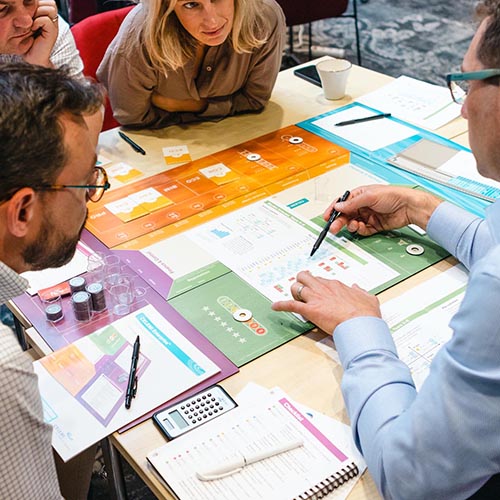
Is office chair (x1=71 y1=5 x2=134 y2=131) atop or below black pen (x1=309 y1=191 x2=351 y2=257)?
atop

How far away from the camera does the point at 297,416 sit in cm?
126

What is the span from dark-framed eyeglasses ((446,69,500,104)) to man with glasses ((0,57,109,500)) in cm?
67

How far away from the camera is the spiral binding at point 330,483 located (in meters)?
1.12

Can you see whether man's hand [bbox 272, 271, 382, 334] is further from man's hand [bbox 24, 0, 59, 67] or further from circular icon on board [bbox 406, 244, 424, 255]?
man's hand [bbox 24, 0, 59, 67]

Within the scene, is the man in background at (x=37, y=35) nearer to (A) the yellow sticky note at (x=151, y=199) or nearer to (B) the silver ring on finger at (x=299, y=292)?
(A) the yellow sticky note at (x=151, y=199)

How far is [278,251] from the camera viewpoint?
1664 millimetres

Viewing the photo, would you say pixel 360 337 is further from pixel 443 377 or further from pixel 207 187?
pixel 207 187

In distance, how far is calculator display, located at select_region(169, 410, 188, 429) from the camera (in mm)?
1245

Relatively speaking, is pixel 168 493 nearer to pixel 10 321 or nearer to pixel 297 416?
pixel 297 416

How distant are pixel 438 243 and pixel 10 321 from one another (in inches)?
67.5

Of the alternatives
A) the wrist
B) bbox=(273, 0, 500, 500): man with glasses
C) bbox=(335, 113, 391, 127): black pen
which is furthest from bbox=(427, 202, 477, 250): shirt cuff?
bbox=(335, 113, 391, 127): black pen

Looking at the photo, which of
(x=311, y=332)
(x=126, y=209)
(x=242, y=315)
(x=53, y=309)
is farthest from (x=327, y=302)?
(x=126, y=209)

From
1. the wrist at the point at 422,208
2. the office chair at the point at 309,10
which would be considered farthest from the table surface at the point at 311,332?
the office chair at the point at 309,10

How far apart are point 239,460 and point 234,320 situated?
14.4 inches
